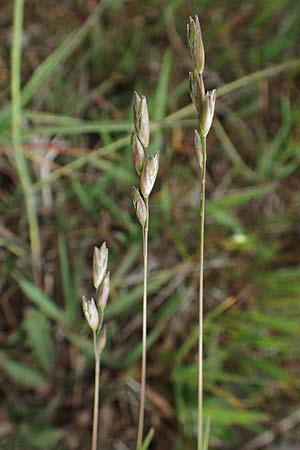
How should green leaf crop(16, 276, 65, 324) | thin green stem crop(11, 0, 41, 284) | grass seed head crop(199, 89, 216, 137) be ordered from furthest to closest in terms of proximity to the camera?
green leaf crop(16, 276, 65, 324) → thin green stem crop(11, 0, 41, 284) → grass seed head crop(199, 89, 216, 137)

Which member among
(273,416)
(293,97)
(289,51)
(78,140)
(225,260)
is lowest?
(273,416)

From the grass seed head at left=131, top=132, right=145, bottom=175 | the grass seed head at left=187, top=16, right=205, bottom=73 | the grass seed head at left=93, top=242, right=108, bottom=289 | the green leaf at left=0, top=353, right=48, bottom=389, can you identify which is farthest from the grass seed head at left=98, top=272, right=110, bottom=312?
the green leaf at left=0, top=353, right=48, bottom=389

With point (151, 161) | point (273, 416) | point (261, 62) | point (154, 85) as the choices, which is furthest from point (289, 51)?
point (151, 161)

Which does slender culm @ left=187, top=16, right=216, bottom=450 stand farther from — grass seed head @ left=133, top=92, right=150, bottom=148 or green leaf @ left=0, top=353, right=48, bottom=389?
green leaf @ left=0, top=353, right=48, bottom=389

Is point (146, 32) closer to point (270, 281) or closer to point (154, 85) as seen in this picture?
point (154, 85)

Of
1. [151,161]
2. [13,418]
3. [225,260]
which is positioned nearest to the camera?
[151,161]

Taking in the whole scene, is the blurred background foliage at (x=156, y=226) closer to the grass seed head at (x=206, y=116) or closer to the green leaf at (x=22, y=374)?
the green leaf at (x=22, y=374)
